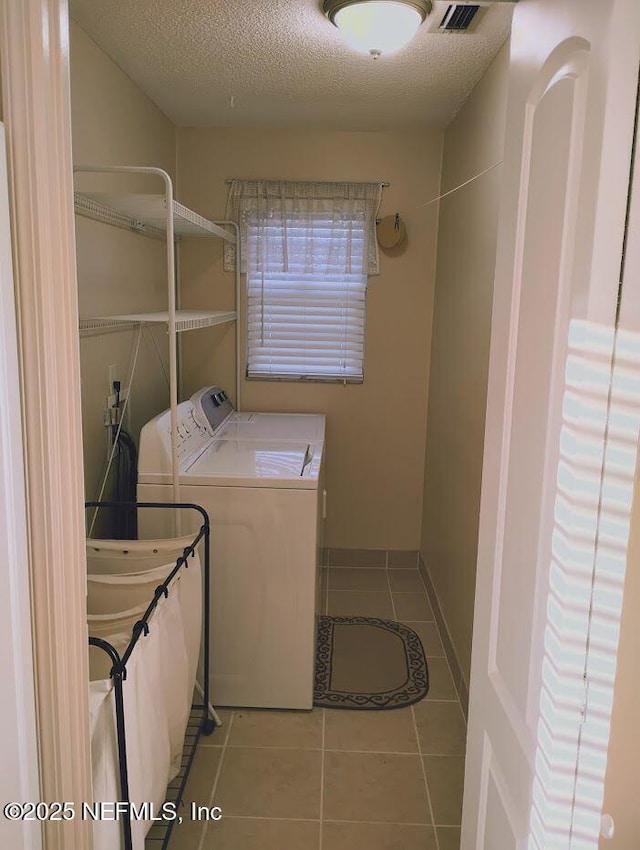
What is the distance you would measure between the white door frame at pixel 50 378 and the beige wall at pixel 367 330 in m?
2.79

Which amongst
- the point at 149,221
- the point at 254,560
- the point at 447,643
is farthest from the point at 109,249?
the point at 447,643

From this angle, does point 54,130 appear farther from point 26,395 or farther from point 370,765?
point 370,765

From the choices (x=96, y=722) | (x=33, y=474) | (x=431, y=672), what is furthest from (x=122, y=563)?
(x=431, y=672)

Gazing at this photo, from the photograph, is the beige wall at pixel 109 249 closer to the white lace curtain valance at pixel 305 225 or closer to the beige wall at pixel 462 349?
the white lace curtain valance at pixel 305 225

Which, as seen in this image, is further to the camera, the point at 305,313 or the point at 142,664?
the point at 305,313

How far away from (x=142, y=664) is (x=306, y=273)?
2.58 m

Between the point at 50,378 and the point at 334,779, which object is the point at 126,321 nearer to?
the point at 50,378

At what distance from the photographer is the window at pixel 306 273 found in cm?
370

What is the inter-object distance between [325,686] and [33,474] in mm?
2113

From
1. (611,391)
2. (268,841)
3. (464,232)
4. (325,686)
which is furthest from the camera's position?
(464,232)

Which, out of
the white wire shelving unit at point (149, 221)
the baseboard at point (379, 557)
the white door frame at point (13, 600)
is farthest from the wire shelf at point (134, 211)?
the baseboard at point (379, 557)

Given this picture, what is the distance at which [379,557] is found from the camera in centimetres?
410

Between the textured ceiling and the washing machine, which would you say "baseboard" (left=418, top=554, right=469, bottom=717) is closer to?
the washing machine

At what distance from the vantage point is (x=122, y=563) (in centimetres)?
224
